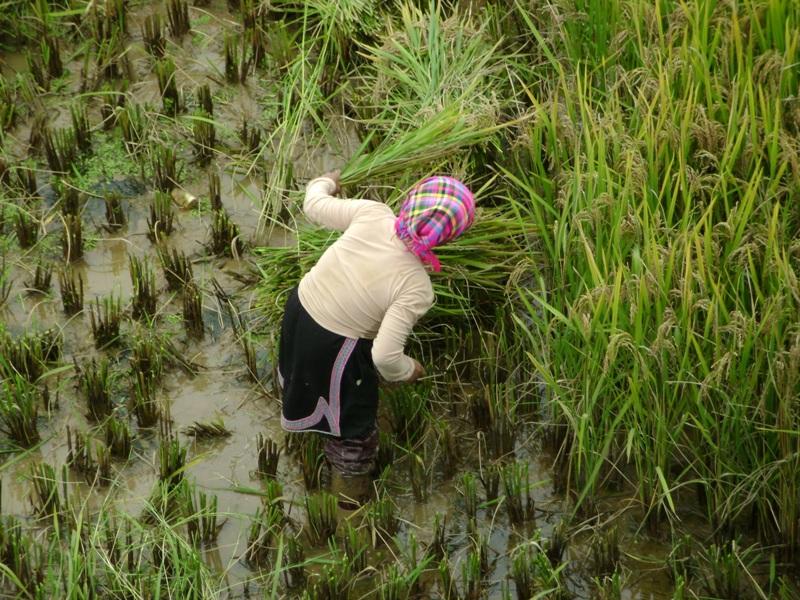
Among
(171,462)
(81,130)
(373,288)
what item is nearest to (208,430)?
(171,462)

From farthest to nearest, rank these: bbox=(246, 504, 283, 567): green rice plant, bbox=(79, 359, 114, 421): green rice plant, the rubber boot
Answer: bbox=(79, 359, 114, 421): green rice plant < the rubber boot < bbox=(246, 504, 283, 567): green rice plant

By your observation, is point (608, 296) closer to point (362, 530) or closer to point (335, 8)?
point (362, 530)

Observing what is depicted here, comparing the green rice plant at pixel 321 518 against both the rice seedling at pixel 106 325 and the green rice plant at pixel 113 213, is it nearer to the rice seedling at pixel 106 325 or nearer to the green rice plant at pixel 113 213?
the rice seedling at pixel 106 325

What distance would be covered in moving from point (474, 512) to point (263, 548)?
2.26 feet

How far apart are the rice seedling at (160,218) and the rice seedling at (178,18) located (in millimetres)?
1170

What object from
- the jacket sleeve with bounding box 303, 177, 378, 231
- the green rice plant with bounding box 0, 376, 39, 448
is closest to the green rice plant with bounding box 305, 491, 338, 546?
the jacket sleeve with bounding box 303, 177, 378, 231

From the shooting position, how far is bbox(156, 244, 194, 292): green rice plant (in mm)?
4520

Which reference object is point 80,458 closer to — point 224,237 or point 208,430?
point 208,430

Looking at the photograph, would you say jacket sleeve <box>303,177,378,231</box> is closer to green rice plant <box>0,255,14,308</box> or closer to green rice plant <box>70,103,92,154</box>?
green rice plant <box>0,255,14,308</box>

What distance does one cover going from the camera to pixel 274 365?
4.22m

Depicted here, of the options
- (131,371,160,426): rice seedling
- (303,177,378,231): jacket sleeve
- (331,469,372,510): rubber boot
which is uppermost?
(303,177,378,231): jacket sleeve

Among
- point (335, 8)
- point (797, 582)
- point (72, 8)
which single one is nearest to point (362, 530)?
point (797, 582)

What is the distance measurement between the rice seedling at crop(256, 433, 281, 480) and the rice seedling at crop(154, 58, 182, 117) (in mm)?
1834

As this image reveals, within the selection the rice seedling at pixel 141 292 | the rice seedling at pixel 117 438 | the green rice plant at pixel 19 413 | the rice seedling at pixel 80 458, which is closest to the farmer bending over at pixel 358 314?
the rice seedling at pixel 117 438
